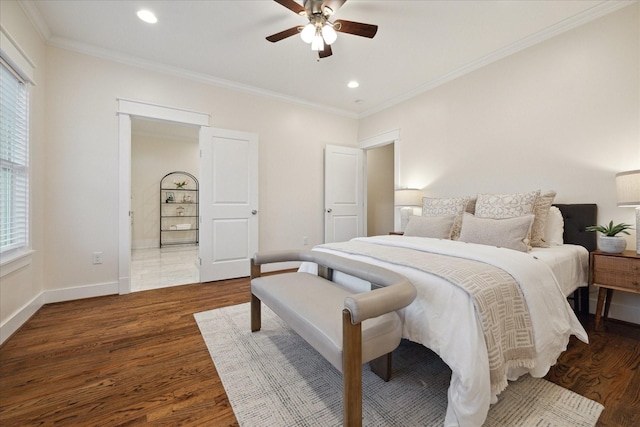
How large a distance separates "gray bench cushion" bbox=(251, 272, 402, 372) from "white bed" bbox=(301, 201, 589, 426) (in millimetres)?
174

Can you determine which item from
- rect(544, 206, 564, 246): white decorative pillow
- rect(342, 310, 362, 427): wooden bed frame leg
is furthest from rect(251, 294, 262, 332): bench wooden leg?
rect(544, 206, 564, 246): white decorative pillow

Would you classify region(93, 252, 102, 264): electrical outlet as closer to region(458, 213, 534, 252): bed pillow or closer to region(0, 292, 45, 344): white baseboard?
region(0, 292, 45, 344): white baseboard

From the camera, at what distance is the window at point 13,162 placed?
2012 millimetres

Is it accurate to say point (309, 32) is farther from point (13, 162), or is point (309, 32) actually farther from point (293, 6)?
point (13, 162)

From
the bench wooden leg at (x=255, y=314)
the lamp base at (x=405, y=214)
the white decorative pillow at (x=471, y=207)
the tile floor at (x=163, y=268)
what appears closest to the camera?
the bench wooden leg at (x=255, y=314)

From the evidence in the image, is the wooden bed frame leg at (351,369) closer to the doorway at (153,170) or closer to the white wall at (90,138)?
the white wall at (90,138)

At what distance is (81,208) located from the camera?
2.80 metres

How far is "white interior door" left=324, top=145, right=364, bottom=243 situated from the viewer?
4.45 meters

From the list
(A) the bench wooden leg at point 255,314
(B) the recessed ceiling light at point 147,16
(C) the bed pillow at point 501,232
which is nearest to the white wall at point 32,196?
(B) the recessed ceiling light at point 147,16

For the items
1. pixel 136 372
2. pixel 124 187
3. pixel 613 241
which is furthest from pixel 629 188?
pixel 124 187

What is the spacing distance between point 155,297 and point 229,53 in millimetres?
2816

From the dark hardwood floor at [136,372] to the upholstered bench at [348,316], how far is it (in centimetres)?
54

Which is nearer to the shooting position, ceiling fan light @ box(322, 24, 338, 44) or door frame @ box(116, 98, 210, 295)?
ceiling fan light @ box(322, 24, 338, 44)

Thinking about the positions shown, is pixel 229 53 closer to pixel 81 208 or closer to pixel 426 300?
pixel 81 208
